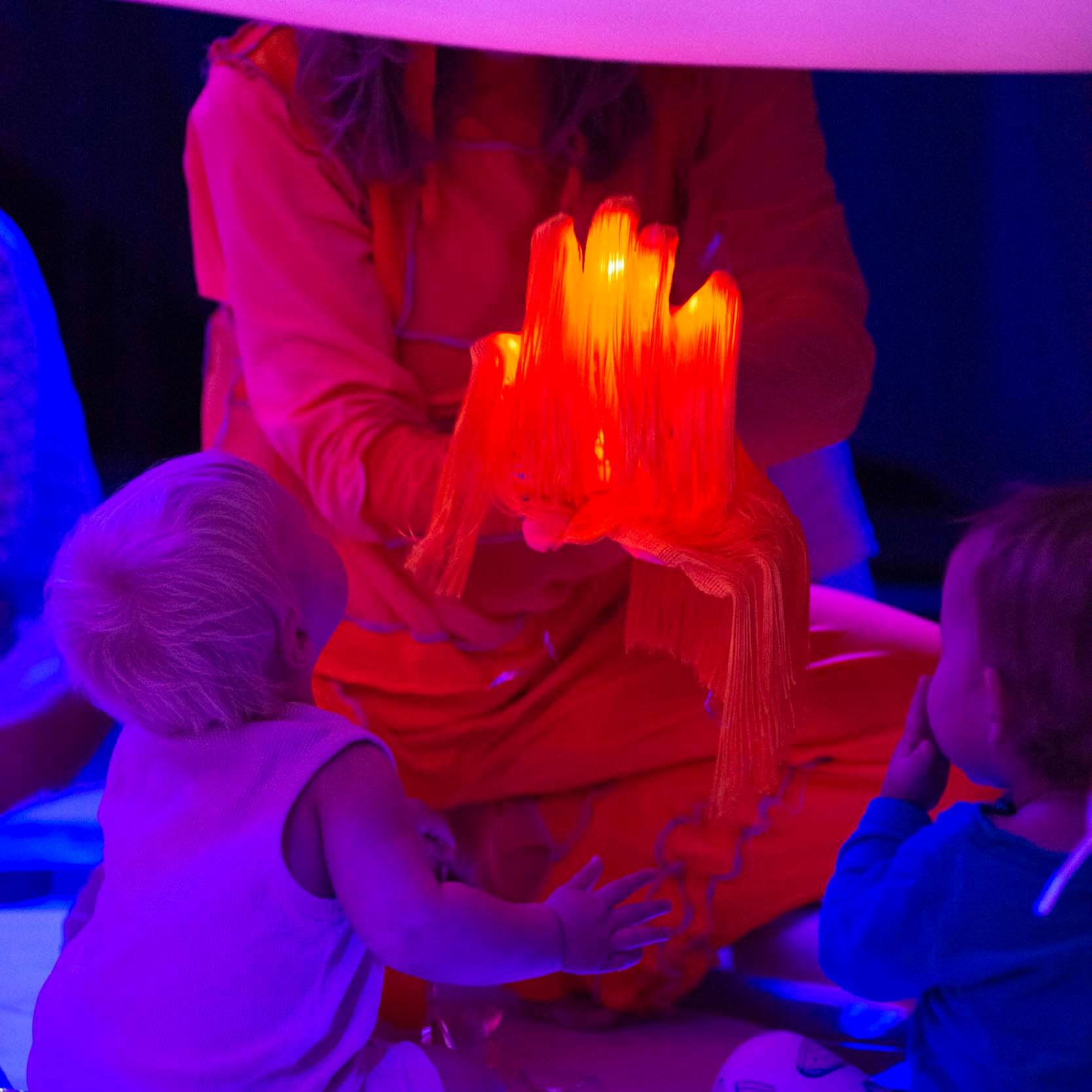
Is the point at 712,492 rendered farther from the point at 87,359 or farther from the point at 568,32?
the point at 87,359

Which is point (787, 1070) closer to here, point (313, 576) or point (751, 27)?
point (313, 576)

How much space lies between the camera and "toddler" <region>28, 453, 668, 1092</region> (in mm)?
804

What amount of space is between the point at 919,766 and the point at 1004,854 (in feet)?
0.34

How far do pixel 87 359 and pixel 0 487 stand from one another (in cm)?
26

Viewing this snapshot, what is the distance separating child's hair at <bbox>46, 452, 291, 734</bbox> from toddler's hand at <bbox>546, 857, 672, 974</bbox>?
0.25 meters

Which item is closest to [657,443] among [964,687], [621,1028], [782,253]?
[964,687]

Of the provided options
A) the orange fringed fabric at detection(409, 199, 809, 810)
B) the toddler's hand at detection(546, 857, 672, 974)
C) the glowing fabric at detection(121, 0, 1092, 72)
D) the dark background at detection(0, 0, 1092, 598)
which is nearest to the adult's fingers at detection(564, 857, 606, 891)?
the toddler's hand at detection(546, 857, 672, 974)

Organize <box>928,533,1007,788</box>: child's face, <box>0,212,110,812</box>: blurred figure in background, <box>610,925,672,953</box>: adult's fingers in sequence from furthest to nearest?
<box>0,212,110,812</box>: blurred figure in background < <box>610,925,672,953</box>: adult's fingers < <box>928,533,1007,788</box>: child's face

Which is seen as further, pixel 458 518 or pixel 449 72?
pixel 449 72

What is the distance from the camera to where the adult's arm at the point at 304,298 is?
104cm

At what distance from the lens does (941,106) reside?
4.60 ft

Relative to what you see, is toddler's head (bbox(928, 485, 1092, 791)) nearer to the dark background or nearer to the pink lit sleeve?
the pink lit sleeve

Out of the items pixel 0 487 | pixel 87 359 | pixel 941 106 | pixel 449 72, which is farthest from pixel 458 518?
pixel 941 106

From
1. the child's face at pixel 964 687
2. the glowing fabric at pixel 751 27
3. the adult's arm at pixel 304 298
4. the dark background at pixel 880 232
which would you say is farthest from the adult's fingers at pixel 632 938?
the dark background at pixel 880 232
